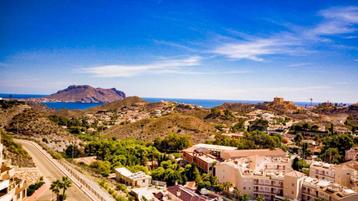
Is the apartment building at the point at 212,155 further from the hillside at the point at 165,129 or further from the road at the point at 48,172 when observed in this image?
the hillside at the point at 165,129

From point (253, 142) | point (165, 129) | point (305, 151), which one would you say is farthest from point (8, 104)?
point (305, 151)

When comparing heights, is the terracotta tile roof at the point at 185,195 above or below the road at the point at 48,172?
below

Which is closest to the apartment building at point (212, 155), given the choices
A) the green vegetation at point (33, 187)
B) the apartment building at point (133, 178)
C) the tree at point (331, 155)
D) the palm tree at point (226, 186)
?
the palm tree at point (226, 186)

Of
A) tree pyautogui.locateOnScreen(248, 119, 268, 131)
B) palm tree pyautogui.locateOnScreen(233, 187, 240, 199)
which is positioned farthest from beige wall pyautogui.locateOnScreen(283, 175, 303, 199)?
tree pyautogui.locateOnScreen(248, 119, 268, 131)

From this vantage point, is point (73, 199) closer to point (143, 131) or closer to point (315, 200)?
point (315, 200)

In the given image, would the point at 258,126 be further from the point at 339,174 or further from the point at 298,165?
the point at 339,174
